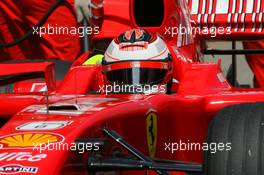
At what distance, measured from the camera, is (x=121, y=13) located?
5.79m

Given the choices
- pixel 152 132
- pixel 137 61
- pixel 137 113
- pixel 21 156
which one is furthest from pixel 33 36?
pixel 21 156

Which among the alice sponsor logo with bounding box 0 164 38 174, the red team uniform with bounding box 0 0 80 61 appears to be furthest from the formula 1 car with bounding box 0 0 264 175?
the red team uniform with bounding box 0 0 80 61

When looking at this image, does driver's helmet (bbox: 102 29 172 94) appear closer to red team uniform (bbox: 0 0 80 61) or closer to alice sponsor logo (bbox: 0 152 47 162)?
alice sponsor logo (bbox: 0 152 47 162)

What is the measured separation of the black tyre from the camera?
132 inches

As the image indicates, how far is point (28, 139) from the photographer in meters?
3.16

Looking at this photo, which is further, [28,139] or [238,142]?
[238,142]

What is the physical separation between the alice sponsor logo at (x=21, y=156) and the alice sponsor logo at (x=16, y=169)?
0.15 feet

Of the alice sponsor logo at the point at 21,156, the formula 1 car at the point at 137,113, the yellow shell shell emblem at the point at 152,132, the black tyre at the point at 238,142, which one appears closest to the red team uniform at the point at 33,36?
the formula 1 car at the point at 137,113

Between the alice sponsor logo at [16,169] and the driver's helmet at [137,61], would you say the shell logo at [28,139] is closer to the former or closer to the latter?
the alice sponsor logo at [16,169]

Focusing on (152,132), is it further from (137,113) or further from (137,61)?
(137,61)

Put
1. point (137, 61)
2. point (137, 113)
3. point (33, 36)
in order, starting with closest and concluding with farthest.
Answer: point (137, 113), point (137, 61), point (33, 36)

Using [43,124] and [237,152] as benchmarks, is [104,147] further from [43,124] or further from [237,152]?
[237,152]

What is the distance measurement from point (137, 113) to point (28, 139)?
0.67 metres

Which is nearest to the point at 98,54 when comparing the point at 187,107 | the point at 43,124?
the point at 187,107
